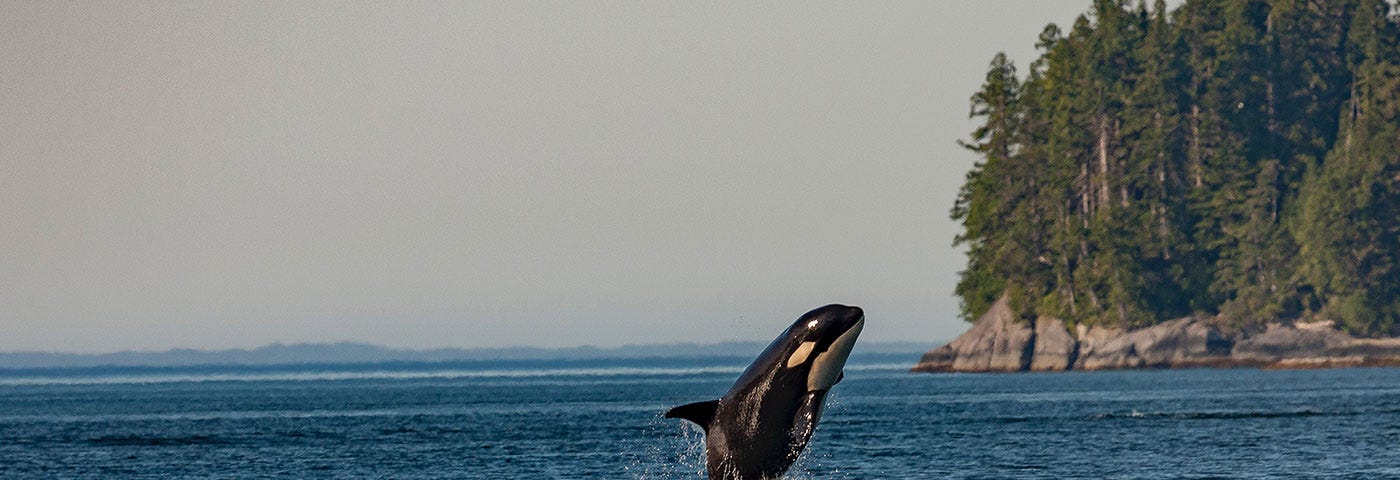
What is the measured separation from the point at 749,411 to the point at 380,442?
49.8 metres

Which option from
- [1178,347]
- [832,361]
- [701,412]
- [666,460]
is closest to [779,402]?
[832,361]

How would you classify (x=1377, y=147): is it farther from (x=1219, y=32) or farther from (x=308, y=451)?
(x=308, y=451)

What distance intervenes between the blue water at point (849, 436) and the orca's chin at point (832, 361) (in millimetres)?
5582

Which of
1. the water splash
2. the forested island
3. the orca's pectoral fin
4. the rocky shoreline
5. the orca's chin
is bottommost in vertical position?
the water splash

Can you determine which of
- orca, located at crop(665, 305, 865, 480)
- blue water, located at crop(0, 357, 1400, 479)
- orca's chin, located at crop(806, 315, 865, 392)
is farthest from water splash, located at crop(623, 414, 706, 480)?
orca's chin, located at crop(806, 315, 865, 392)

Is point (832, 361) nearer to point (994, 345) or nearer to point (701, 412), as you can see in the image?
point (701, 412)

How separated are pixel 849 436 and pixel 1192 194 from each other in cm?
8909

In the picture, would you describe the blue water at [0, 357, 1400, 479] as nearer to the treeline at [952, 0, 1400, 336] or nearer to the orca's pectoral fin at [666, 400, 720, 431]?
the orca's pectoral fin at [666, 400, 720, 431]

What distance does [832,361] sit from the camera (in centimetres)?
2498

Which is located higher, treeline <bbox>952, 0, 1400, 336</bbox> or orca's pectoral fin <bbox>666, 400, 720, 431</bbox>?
treeline <bbox>952, 0, 1400, 336</bbox>

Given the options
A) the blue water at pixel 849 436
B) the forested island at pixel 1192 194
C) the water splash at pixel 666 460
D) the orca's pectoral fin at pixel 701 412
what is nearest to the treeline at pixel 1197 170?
the forested island at pixel 1192 194

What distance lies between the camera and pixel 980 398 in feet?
331

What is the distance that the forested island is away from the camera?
142 m

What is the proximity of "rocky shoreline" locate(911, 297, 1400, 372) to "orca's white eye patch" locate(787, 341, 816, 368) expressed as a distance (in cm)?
11762
